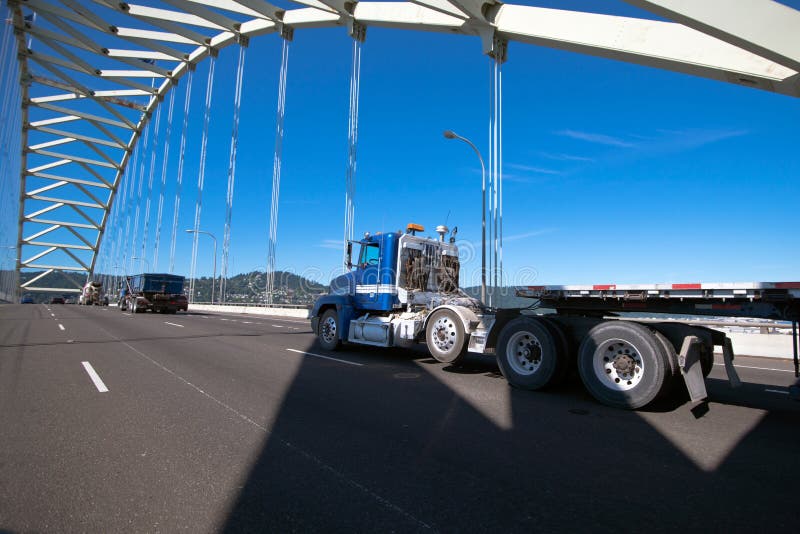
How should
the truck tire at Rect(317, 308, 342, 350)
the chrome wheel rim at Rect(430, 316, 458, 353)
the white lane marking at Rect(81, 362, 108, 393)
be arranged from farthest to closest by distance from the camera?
1. the truck tire at Rect(317, 308, 342, 350)
2. the chrome wheel rim at Rect(430, 316, 458, 353)
3. the white lane marking at Rect(81, 362, 108, 393)

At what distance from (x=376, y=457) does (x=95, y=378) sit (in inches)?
225

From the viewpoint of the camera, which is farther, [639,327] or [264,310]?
[264,310]

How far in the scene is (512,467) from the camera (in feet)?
11.7

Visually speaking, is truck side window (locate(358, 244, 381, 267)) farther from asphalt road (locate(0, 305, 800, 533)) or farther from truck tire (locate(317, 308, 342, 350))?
asphalt road (locate(0, 305, 800, 533))

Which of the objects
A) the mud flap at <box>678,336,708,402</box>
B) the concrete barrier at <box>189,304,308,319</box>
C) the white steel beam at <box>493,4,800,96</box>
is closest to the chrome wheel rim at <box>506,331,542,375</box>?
the mud flap at <box>678,336,708,402</box>

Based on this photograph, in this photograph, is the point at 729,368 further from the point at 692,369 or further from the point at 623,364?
the point at 623,364

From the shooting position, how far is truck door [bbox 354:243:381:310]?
10.4 metres

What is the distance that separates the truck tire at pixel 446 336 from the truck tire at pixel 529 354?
1123 millimetres

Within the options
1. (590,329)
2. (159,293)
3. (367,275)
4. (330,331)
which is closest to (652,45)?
(590,329)

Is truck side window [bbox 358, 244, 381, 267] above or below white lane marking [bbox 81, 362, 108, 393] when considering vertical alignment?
above

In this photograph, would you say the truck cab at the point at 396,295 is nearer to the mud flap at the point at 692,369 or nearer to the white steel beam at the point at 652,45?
the mud flap at the point at 692,369

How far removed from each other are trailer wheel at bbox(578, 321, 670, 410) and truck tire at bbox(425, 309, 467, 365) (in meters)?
2.40

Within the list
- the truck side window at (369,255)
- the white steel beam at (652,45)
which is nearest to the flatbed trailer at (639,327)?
the white steel beam at (652,45)

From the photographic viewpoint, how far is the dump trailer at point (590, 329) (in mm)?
5430
